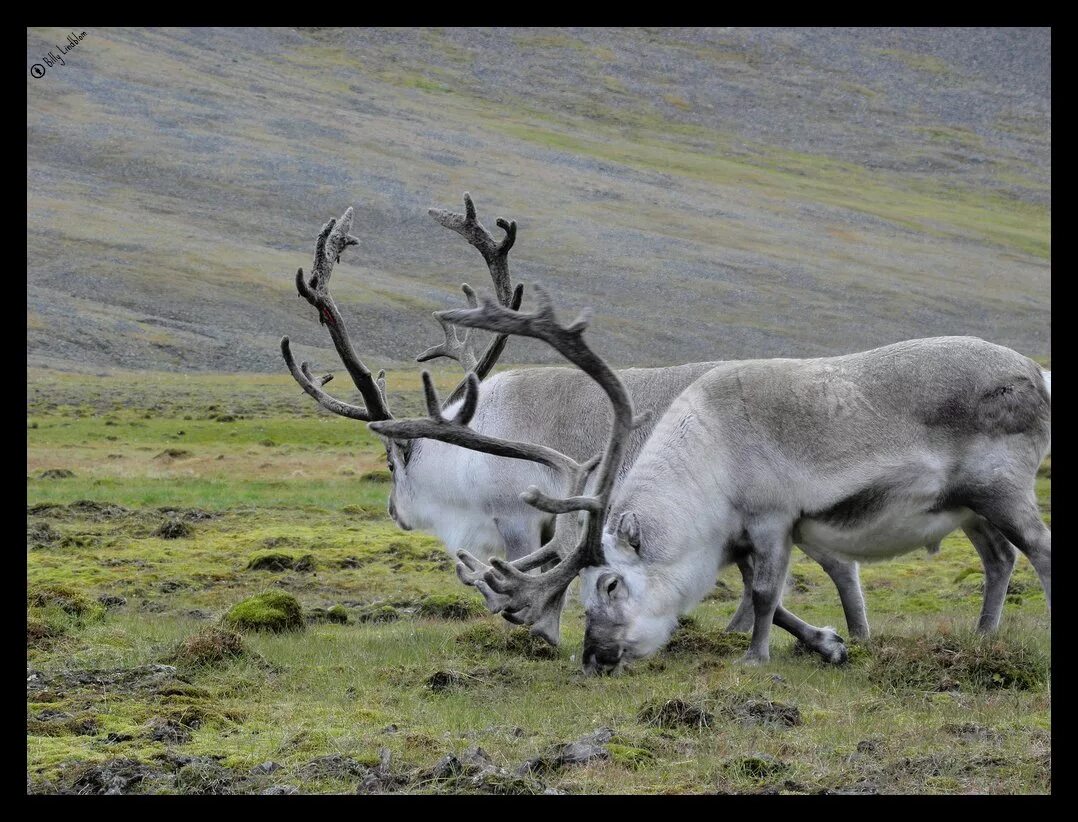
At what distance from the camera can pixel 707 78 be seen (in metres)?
180

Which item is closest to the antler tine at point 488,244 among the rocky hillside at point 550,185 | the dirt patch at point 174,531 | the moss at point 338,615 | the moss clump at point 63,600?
the moss at point 338,615

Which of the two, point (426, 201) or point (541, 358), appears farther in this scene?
point (426, 201)

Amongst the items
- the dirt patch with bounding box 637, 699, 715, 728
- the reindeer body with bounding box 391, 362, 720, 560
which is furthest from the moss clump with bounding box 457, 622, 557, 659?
the dirt patch with bounding box 637, 699, 715, 728

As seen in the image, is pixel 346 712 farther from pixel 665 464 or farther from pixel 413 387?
pixel 413 387

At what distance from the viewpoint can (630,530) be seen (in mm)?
9992

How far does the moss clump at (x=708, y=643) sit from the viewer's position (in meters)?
11.1

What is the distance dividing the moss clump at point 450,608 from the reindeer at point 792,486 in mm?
3199

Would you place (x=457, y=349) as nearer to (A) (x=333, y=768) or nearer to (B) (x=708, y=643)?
(B) (x=708, y=643)

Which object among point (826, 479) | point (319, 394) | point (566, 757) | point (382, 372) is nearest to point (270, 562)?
point (382, 372)

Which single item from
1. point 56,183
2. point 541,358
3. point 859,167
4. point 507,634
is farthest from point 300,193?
point 507,634

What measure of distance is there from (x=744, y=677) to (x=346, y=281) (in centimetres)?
8566

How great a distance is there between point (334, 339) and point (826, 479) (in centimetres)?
529

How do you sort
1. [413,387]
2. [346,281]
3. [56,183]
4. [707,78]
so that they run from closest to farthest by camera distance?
1. [413,387]
2. [346,281]
3. [56,183]
4. [707,78]

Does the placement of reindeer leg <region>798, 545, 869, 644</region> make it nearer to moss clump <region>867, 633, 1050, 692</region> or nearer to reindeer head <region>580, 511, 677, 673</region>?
moss clump <region>867, 633, 1050, 692</region>
